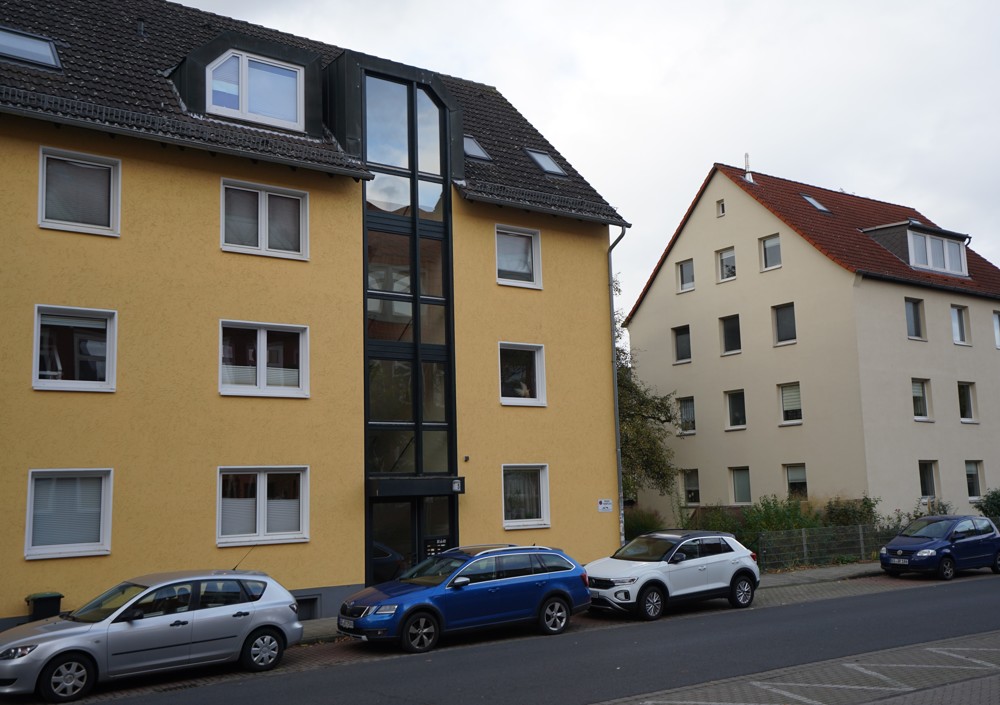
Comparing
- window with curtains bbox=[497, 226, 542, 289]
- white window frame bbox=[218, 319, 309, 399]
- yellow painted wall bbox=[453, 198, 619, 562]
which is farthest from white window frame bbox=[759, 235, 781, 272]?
white window frame bbox=[218, 319, 309, 399]

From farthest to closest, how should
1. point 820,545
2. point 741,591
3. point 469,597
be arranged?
1. point 820,545
2. point 741,591
3. point 469,597

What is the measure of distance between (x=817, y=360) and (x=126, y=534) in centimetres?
2213

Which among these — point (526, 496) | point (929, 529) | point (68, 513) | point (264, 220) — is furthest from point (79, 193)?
point (929, 529)

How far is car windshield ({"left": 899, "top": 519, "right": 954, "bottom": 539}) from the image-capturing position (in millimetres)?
22703

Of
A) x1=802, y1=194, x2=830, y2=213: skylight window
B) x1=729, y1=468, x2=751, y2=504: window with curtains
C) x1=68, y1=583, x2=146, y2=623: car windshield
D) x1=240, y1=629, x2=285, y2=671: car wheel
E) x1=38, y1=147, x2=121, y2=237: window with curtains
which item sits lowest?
x1=240, y1=629, x2=285, y2=671: car wheel

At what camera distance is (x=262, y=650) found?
41.3 ft

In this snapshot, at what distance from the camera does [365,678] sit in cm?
1159

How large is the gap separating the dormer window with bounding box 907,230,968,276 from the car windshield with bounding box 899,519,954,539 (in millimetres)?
11824

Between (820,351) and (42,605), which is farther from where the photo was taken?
(820,351)

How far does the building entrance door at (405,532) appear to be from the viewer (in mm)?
18141

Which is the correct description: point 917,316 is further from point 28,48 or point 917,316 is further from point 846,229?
point 28,48

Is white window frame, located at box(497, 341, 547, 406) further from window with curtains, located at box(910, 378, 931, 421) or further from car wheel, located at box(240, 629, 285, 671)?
window with curtains, located at box(910, 378, 931, 421)

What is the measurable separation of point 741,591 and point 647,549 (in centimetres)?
201

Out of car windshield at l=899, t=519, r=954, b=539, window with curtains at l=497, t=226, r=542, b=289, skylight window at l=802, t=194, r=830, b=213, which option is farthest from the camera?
skylight window at l=802, t=194, r=830, b=213
